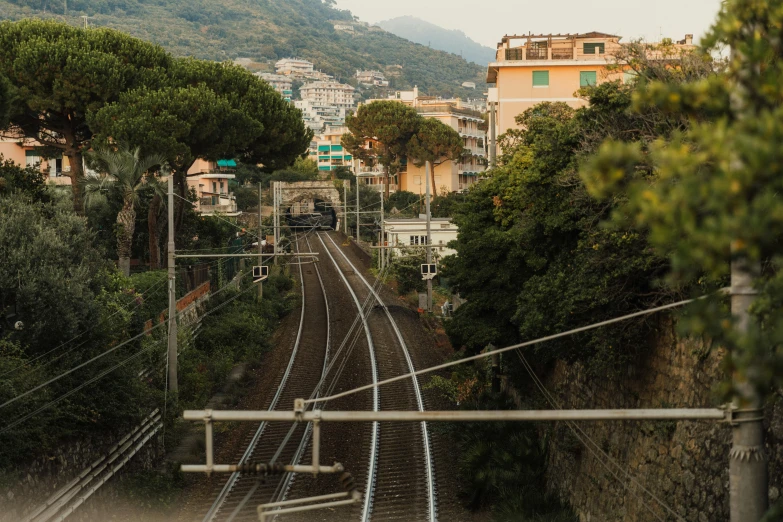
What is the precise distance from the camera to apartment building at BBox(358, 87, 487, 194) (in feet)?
258

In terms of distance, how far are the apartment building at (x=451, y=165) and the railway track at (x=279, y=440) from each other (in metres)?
41.5

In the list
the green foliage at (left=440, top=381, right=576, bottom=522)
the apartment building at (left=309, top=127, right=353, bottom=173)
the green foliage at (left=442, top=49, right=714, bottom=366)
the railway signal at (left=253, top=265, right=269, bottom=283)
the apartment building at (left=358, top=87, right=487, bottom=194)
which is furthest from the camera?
the apartment building at (left=309, top=127, right=353, bottom=173)

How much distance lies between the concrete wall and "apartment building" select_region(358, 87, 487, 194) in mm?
57282

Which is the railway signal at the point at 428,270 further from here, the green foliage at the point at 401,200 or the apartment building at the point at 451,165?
the apartment building at the point at 451,165

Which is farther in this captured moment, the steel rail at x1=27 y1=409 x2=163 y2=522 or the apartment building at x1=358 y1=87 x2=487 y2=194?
the apartment building at x1=358 y1=87 x2=487 y2=194

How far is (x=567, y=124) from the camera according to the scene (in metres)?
16.7

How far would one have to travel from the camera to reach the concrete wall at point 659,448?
32.2ft

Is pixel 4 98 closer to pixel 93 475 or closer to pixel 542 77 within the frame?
pixel 93 475

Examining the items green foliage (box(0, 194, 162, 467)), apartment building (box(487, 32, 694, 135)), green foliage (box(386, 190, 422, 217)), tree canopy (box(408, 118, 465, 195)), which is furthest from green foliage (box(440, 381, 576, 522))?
tree canopy (box(408, 118, 465, 195))

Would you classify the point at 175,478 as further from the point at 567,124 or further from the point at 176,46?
the point at 176,46

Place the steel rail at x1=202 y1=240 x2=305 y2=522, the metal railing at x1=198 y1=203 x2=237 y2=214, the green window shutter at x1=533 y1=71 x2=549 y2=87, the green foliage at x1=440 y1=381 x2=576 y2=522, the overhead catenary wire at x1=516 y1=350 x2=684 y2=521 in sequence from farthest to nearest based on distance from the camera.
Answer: the metal railing at x1=198 y1=203 x2=237 y2=214
the green window shutter at x1=533 y1=71 x2=549 y2=87
the steel rail at x1=202 y1=240 x2=305 y2=522
the green foliage at x1=440 y1=381 x2=576 y2=522
the overhead catenary wire at x1=516 y1=350 x2=684 y2=521

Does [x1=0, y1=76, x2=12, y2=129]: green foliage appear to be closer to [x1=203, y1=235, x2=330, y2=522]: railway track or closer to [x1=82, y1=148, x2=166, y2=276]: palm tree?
[x1=82, y1=148, x2=166, y2=276]: palm tree

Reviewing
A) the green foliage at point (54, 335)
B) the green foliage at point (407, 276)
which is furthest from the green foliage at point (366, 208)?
the green foliage at point (54, 335)

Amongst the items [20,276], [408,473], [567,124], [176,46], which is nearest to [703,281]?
[567,124]
